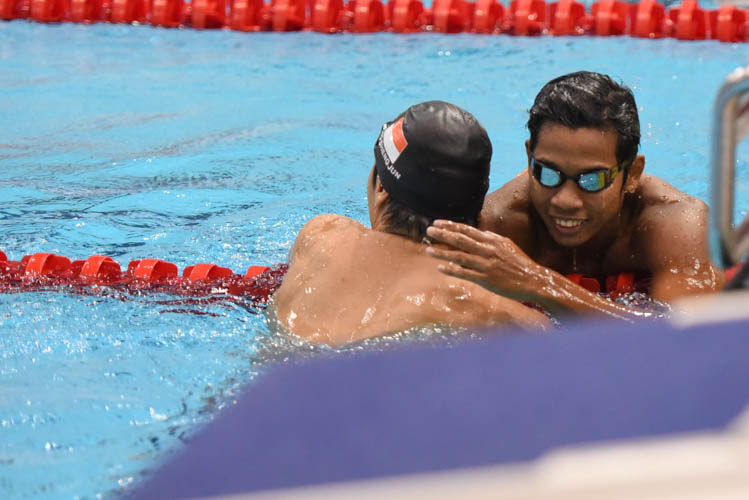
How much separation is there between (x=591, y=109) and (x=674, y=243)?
552 millimetres

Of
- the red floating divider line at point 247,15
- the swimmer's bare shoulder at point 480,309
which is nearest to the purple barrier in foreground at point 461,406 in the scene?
the swimmer's bare shoulder at point 480,309

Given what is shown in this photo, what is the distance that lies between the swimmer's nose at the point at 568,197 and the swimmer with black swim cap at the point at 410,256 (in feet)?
1.41

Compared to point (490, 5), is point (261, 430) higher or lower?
lower

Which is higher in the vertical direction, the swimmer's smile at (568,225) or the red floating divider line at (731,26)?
the red floating divider line at (731,26)

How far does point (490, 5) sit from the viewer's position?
26.2ft

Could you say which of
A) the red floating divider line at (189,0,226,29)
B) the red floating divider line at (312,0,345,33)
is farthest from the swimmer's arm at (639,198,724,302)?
the red floating divider line at (189,0,226,29)

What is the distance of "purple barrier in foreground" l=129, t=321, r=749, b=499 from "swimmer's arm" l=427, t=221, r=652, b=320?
4.54ft

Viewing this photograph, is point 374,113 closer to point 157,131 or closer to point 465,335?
point 157,131

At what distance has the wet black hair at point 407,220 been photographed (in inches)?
107

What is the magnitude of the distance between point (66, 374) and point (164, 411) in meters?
0.48

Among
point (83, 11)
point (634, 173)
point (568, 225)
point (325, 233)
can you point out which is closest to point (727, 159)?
point (325, 233)

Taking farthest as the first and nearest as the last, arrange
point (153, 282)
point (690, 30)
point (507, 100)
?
point (690, 30) → point (507, 100) → point (153, 282)

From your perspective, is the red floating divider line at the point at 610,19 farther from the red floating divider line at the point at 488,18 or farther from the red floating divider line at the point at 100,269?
the red floating divider line at the point at 100,269

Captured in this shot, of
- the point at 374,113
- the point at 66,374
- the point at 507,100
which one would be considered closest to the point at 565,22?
the point at 507,100
